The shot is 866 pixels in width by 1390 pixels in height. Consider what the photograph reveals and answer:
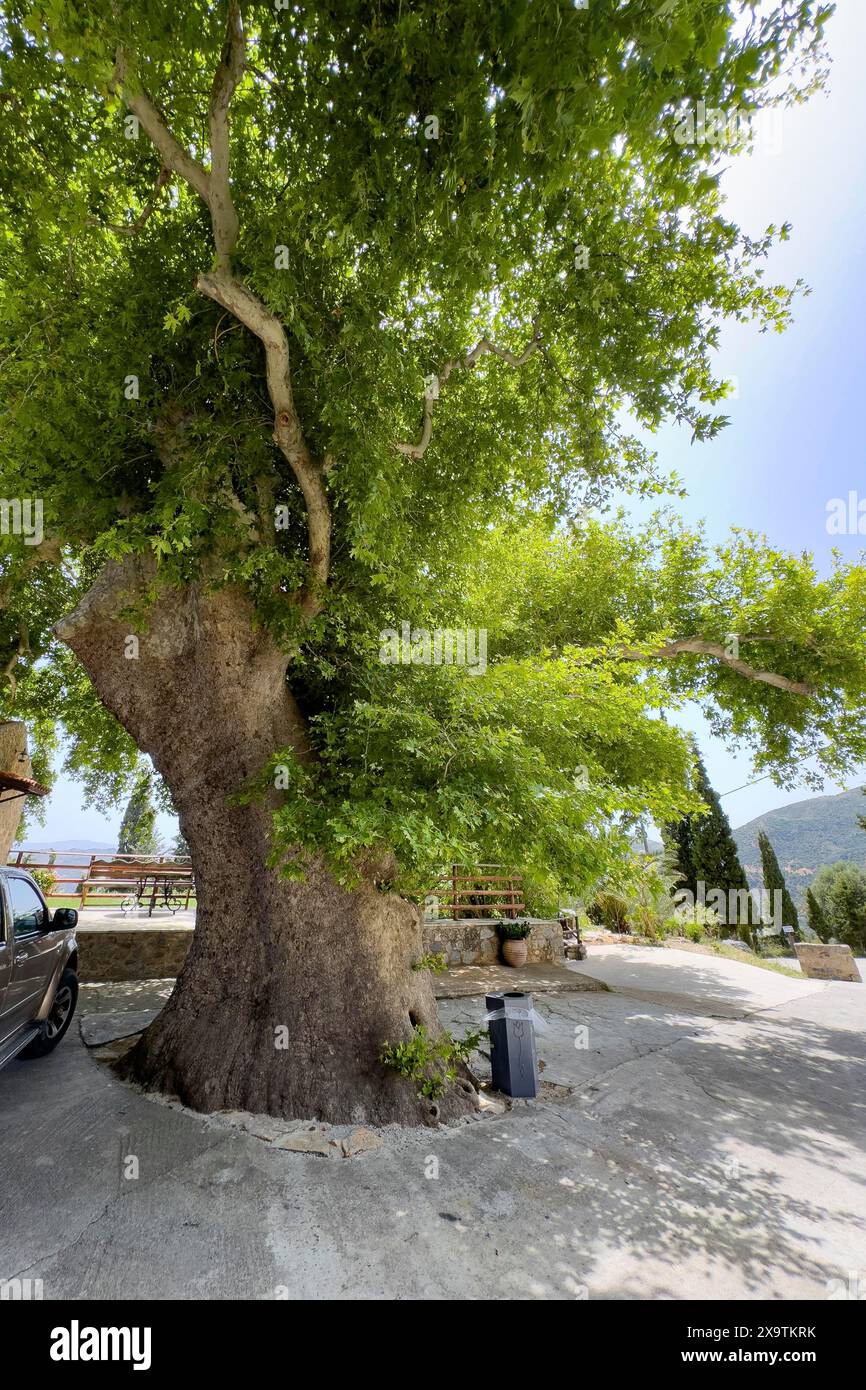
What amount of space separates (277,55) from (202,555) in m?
3.79

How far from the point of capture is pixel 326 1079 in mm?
4551

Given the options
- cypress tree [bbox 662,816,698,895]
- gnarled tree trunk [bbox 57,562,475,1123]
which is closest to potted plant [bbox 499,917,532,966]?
gnarled tree trunk [bbox 57,562,475,1123]

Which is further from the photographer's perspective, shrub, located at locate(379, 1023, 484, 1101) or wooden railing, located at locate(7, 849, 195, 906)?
wooden railing, located at locate(7, 849, 195, 906)

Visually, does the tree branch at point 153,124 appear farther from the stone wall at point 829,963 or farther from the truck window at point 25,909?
the stone wall at point 829,963

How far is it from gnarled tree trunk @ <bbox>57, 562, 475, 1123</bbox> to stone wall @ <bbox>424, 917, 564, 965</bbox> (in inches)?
223

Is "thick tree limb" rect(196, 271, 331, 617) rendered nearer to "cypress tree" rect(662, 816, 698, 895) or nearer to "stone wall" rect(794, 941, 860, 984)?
"stone wall" rect(794, 941, 860, 984)

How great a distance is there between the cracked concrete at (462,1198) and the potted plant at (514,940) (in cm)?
547

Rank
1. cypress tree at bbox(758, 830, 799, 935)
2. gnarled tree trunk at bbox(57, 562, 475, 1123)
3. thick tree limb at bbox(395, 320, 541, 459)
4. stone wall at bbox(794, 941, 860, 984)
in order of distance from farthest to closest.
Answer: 1. cypress tree at bbox(758, 830, 799, 935)
2. stone wall at bbox(794, 941, 860, 984)
3. thick tree limb at bbox(395, 320, 541, 459)
4. gnarled tree trunk at bbox(57, 562, 475, 1123)

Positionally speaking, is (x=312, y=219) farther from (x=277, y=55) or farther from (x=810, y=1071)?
(x=810, y=1071)

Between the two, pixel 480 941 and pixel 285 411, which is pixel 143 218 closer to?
pixel 285 411

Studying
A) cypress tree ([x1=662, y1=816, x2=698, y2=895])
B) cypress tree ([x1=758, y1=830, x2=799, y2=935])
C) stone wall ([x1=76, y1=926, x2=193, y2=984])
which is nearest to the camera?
stone wall ([x1=76, y1=926, x2=193, y2=984])

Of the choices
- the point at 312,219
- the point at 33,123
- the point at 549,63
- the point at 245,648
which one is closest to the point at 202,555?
the point at 245,648

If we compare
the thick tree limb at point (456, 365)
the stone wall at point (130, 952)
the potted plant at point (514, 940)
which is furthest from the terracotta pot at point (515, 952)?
the thick tree limb at point (456, 365)

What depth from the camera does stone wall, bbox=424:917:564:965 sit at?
35.7 ft
